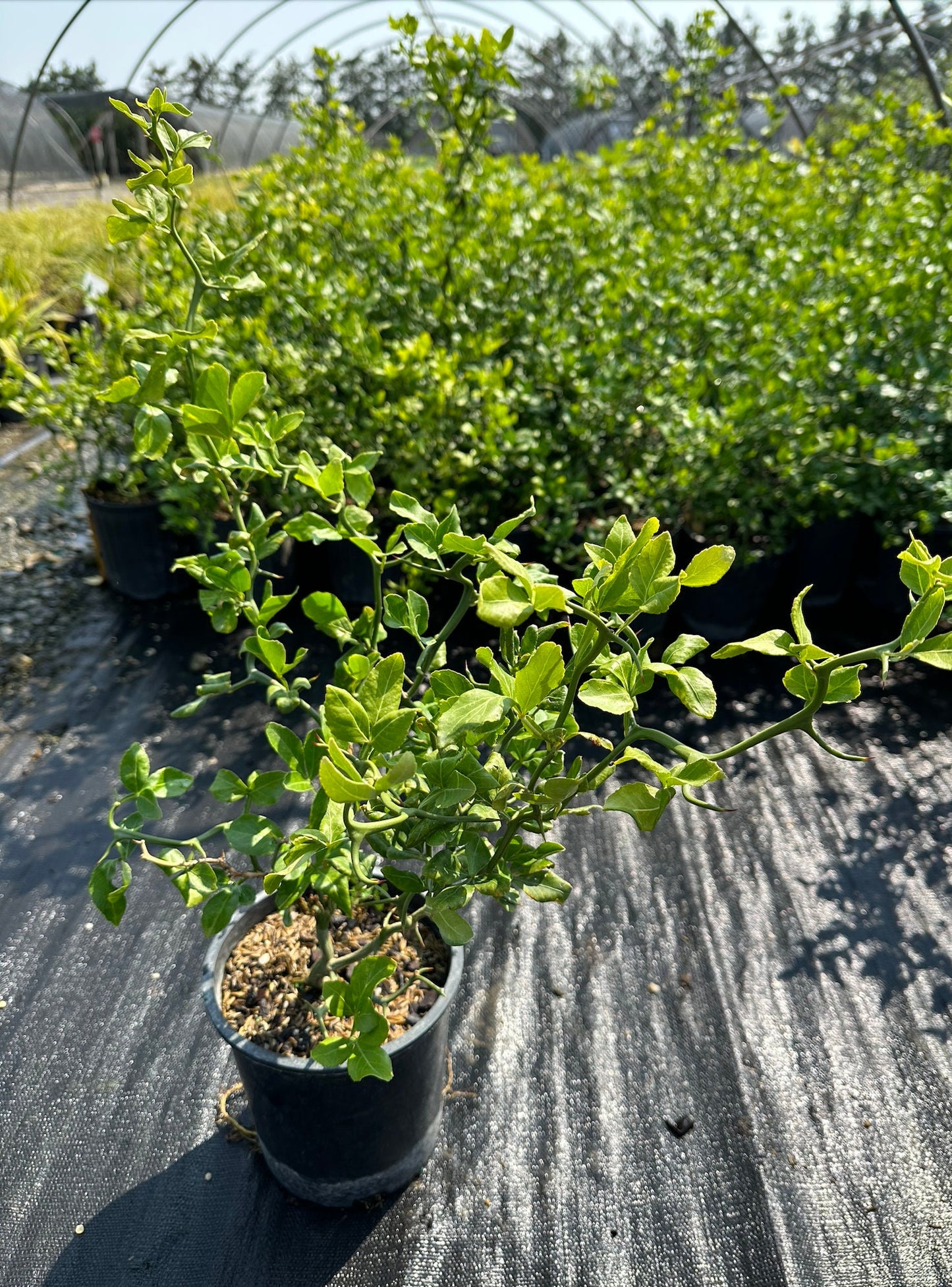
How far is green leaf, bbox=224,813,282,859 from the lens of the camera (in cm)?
103

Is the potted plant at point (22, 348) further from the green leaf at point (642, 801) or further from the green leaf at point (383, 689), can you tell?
the green leaf at point (642, 801)

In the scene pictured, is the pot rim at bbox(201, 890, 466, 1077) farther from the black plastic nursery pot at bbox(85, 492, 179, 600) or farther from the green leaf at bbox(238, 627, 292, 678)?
the black plastic nursery pot at bbox(85, 492, 179, 600)

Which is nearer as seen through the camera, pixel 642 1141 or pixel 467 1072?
pixel 642 1141

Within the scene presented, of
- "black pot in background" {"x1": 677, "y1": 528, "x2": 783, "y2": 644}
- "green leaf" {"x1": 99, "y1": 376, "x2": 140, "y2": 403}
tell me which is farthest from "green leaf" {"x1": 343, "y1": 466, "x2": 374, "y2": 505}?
"black pot in background" {"x1": 677, "y1": 528, "x2": 783, "y2": 644}

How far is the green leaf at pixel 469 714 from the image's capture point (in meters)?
0.74

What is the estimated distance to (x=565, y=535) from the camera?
253 centimetres

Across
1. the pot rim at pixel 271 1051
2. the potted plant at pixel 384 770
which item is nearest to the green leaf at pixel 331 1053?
the potted plant at pixel 384 770

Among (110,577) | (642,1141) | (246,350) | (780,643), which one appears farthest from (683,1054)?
(110,577)

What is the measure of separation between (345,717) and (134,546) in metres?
2.67

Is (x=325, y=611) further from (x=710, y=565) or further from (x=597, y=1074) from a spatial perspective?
(x=597, y=1074)

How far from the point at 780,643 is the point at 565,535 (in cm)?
178

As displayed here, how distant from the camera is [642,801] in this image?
80cm

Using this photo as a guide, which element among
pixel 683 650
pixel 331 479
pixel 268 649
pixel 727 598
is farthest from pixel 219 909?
pixel 727 598

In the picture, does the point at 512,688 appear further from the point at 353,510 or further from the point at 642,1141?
the point at 642,1141
